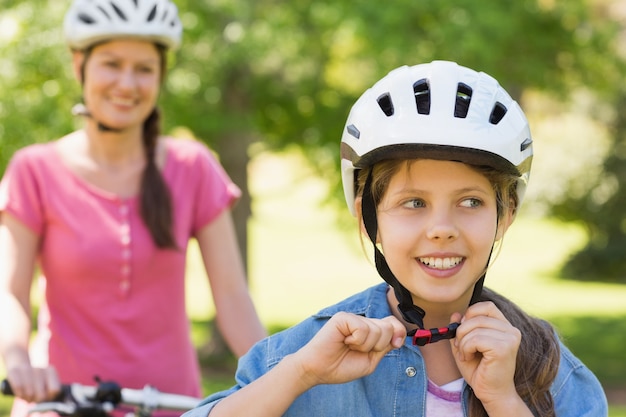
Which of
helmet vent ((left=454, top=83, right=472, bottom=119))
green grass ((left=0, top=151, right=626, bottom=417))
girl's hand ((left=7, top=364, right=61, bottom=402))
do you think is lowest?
green grass ((left=0, top=151, right=626, bottom=417))

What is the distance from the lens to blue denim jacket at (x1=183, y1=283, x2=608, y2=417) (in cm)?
293

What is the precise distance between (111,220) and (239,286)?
22.5 inches

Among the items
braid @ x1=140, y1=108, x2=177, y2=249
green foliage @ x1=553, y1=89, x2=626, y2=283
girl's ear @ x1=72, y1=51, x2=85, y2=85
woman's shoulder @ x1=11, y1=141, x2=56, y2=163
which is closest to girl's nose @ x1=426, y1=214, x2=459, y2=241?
braid @ x1=140, y1=108, x2=177, y2=249

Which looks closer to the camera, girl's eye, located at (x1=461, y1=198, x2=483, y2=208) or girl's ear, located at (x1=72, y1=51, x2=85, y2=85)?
girl's eye, located at (x1=461, y1=198, x2=483, y2=208)

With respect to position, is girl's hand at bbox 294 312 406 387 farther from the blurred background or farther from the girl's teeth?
the blurred background

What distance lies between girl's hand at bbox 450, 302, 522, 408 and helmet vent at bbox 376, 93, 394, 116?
621mm

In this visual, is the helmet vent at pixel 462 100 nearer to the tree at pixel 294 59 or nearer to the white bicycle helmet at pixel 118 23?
the white bicycle helmet at pixel 118 23

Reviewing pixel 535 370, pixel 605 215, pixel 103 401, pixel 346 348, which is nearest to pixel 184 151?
pixel 103 401

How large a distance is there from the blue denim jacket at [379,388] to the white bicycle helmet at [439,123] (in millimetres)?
488

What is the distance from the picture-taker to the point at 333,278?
24094mm

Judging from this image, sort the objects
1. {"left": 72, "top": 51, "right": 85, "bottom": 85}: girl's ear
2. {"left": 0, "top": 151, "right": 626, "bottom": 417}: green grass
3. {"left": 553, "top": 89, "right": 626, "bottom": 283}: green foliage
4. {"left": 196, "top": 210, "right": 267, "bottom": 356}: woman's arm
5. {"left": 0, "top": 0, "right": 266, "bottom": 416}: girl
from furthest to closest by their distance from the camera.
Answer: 1. {"left": 553, "top": 89, "right": 626, "bottom": 283}: green foliage
2. {"left": 0, "top": 151, "right": 626, "bottom": 417}: green grass
3. {"left": 72, "top": 51, "right": 85, "bottom": 85}: girl's ear
4. {"left": 196, "top": 210, "right": 267, "bottom": 356}: woman's arm
5. {"left": 0, "top": 0, "right": 266, "bottom": 416}: girl

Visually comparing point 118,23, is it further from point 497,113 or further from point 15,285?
point 497,113

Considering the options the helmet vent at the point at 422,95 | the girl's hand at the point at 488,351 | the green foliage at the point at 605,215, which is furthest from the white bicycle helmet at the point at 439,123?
the green foliage at the point at 605,215

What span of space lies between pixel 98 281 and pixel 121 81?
2.66 feet
